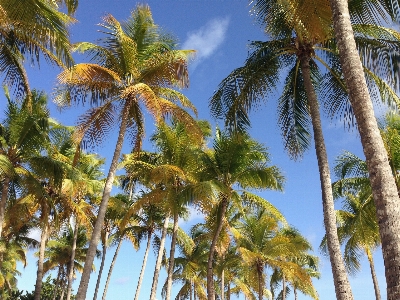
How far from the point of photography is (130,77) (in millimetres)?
13938

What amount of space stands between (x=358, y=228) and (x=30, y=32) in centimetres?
1559

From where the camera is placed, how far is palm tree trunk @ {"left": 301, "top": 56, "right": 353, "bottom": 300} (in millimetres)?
7566

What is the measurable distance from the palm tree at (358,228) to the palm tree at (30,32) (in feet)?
46.7

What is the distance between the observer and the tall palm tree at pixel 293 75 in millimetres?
9637

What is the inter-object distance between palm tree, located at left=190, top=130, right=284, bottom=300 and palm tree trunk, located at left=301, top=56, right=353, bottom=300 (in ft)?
21.0

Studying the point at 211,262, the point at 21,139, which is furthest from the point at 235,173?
the point at 21,139

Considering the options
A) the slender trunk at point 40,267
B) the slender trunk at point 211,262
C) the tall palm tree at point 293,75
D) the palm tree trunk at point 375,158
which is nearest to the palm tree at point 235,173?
the slender trunk at point 211,262

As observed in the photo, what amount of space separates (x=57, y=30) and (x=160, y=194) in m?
9.79

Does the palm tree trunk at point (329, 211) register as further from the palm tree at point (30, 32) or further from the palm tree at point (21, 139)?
the palm tree at point (21, 139)

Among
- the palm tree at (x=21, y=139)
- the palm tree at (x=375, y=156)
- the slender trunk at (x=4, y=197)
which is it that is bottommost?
the palm tree at (x=375, y=156)

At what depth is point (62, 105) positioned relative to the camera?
14.3 m

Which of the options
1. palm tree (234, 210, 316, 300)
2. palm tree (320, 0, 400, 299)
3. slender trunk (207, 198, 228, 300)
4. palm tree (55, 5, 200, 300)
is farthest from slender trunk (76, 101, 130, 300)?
palm tree (234, 210, 316, 300)

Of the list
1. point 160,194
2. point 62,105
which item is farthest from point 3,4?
point 160,194

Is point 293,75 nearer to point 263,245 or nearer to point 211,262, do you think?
point 211,262
